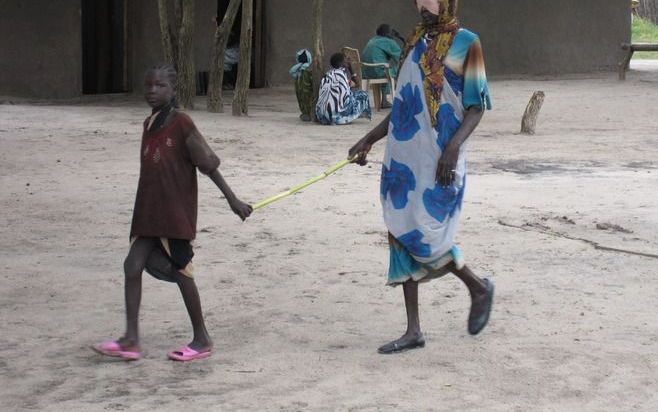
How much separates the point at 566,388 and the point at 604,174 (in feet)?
20.6

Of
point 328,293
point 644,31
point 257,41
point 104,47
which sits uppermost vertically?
point 257,41

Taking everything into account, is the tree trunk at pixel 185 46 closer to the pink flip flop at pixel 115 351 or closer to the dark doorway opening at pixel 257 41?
the dark doorway opening at pixel 257 41

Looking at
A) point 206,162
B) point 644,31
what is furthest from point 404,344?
point 644,31

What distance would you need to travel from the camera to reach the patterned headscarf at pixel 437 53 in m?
4.91

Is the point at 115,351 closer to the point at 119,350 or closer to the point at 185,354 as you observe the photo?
the point at 119,350

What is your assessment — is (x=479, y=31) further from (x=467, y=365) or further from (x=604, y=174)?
(x=467, y=365)

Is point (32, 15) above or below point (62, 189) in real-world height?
above

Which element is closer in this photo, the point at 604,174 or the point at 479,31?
the point at 604,174

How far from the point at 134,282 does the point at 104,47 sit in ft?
49.4

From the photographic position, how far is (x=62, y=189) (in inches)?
372

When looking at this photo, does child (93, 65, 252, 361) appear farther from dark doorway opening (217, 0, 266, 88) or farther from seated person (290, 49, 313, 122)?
dark doorway opening (217, 0, 266, 88)

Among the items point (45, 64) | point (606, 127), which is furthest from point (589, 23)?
point (45, 64)

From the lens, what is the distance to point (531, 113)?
45.7 ft

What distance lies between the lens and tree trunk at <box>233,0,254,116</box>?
15.3 meters
